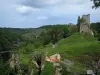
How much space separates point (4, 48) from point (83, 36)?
3651 cm

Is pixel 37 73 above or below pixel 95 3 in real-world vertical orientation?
below

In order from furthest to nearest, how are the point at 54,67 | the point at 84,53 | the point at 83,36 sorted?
the point at 83,36, the point at 84,53, the point at 54,67

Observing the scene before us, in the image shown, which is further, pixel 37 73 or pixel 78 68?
pixel 78 68

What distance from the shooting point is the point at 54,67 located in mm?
36125

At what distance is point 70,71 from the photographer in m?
35.4

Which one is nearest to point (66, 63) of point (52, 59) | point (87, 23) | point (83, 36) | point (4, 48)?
point (52, 59)

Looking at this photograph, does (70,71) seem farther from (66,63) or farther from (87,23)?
(87,23)

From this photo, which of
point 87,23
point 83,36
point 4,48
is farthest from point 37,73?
point 4,48

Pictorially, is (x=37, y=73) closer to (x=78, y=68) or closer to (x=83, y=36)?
(x=78, y=68)

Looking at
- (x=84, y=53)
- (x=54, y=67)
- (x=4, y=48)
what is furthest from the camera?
(x=4, y=48)

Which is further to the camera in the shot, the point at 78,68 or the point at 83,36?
the point at 83,36

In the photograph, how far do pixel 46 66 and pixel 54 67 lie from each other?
2.70ft

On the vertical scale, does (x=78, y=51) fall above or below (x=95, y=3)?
below

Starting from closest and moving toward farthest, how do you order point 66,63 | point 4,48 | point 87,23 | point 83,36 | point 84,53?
1. point 66,63
2. point 84,53
3. point 83,36
4. point 87,23
5. point 4,48
